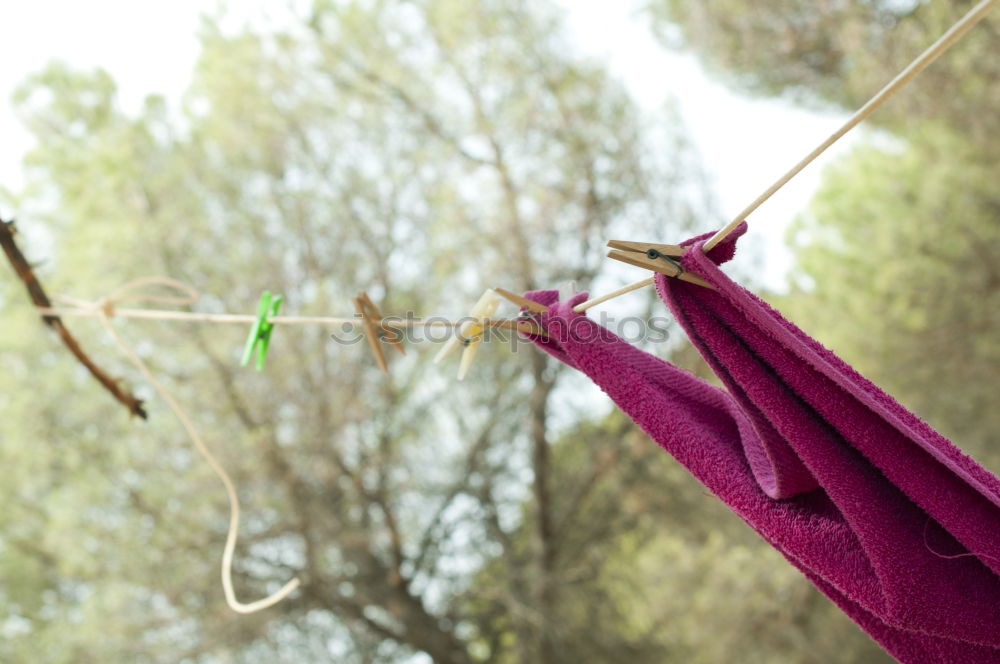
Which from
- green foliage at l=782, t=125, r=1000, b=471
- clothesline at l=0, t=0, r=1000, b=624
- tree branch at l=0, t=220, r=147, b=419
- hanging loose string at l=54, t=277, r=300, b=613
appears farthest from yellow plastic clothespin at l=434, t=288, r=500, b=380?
green foliage at l=782, t=125, r=1000, b=471

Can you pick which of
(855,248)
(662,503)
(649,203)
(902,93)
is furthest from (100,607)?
(855,248)

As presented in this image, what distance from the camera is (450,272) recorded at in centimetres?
298

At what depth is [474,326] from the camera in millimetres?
679

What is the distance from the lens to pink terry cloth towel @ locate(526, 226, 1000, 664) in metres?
0.51

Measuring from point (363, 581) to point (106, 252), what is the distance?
139cm

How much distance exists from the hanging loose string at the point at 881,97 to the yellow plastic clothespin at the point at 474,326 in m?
0.15

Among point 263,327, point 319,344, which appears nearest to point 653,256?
point 263,327

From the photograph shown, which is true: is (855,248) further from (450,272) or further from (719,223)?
(450,272)

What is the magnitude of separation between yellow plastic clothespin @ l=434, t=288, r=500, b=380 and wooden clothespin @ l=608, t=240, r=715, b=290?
15cm

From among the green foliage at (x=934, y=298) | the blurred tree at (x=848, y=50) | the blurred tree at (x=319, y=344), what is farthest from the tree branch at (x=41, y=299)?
the green foliage at (x=934, y=298)

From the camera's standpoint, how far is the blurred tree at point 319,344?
8.52 ft

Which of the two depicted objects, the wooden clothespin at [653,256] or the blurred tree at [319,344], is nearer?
the wooden clothespin at [653,256]

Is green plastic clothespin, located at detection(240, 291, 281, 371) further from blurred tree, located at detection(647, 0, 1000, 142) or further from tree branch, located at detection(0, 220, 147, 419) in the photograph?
blurred tree, located at detection(647, 0, 1000, 142)

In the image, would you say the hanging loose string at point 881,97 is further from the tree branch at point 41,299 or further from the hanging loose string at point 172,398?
the tree branch at point 41,299
